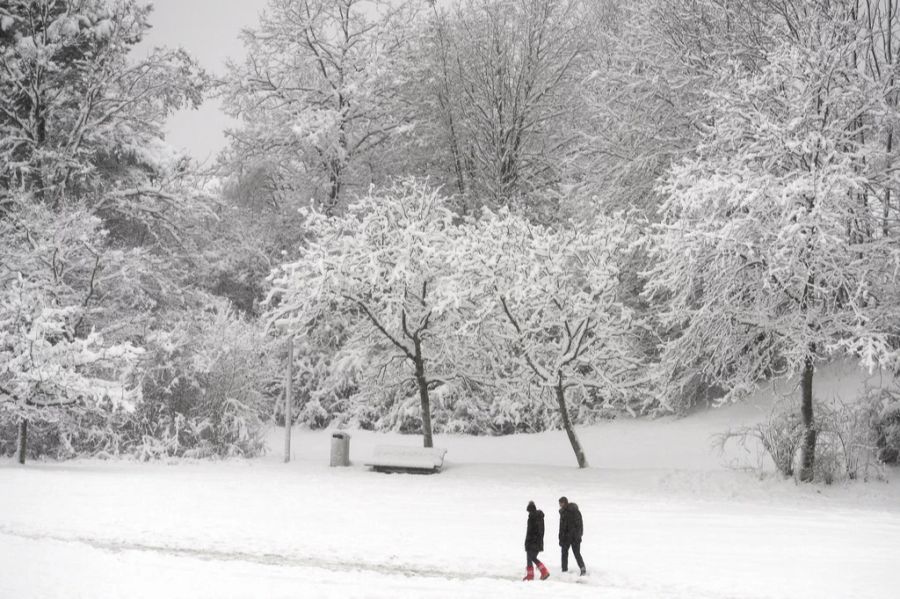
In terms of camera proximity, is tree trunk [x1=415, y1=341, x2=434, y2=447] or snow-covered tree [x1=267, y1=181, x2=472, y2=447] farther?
tree trunk [x1=415, y1=341, x2=434, y2=447]

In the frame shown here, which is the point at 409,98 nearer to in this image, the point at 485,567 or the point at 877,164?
the point at 877,164

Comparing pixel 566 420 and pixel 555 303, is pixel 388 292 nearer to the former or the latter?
pixel 555 303

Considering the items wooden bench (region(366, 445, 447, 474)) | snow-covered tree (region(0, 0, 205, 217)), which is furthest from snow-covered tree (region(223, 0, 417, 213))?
wooden bench (region(366, 445, 447, 474))

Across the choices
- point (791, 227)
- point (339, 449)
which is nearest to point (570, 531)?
point (791, 227)

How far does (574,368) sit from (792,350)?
6176mm

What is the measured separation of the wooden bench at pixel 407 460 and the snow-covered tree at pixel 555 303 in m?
2.78

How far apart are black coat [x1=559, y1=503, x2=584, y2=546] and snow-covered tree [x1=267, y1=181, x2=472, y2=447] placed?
29.8 ft

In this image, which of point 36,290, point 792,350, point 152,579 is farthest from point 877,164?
point 36,290

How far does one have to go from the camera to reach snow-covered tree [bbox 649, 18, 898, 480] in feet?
49.0

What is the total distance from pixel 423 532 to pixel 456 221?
16960 millimetres

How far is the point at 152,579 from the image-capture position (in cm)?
891

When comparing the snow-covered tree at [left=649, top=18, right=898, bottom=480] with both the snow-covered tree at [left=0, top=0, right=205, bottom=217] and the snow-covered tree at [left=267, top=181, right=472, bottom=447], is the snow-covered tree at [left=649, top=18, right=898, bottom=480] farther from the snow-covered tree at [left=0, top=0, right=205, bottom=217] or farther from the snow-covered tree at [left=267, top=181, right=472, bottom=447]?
the snow-covered tree at [left=0, top=0, right=205, bottom=217]

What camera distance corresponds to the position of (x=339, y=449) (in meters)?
19.7

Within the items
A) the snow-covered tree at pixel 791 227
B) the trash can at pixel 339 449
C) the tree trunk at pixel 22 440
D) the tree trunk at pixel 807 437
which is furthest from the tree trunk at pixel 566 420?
the tree trunk at pixel 22 440
